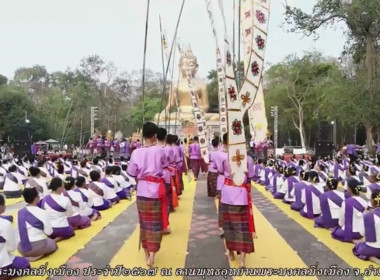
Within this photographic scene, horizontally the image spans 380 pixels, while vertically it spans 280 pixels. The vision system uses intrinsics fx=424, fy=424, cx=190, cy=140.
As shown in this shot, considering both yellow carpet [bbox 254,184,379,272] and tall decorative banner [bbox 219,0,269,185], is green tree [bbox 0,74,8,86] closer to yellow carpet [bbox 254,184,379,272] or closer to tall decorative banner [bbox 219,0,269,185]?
yellow carpet [bbox 254,184,379,272]

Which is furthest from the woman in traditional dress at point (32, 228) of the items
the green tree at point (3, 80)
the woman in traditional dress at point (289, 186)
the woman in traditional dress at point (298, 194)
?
the green tree at point (3, 80)

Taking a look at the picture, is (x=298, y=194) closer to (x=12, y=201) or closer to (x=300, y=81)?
(x=12, y=201)

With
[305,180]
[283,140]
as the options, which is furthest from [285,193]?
[283,140]

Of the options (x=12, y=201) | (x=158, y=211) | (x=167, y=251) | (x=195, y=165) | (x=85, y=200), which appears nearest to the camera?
(x=158, y=211)

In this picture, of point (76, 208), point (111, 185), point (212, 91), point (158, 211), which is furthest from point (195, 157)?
point (212, 91)

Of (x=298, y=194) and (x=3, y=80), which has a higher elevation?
(x=3, y=80)

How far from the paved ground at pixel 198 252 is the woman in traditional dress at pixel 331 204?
0.61 ft

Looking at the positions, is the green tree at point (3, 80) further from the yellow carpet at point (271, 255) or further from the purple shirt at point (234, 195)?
the purple shirt at point (234, 195)

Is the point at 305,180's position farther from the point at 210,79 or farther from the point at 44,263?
the point at 210,79

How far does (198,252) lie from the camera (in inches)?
187

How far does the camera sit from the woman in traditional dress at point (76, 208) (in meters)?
5.79

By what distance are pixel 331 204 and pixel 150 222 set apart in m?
2.60

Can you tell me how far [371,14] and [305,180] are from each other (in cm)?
1173

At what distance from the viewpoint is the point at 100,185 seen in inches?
296
